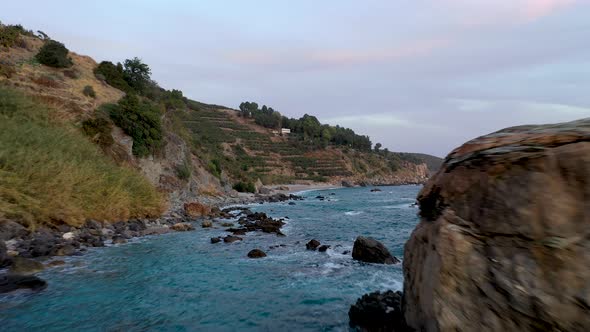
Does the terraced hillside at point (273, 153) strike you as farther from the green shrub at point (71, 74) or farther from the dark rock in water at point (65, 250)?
the dark rock in water at point (65, 250)

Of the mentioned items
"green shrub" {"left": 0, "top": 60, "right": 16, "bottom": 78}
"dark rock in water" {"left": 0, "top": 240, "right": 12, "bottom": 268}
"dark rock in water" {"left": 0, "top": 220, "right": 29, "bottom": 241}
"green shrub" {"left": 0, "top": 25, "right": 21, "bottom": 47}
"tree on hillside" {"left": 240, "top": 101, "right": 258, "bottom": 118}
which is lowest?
"dark rock in water" {"left": 0, "top": 240, "right": 12, "bottom": 268}

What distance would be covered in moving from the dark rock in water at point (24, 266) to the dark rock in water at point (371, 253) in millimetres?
10667

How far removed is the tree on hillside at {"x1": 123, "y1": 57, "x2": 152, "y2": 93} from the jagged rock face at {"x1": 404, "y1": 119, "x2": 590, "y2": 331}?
153 ft

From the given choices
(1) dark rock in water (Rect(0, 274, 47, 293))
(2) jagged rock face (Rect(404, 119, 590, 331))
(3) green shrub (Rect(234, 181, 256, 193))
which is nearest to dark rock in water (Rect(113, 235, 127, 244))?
(1) dark rock in water (Rect(0, 274, 47, 293))

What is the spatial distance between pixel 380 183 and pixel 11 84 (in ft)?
376

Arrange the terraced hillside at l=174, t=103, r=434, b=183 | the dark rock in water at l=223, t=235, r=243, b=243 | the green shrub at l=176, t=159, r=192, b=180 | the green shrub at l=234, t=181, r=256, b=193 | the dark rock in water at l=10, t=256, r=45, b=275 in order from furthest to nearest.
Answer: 1. the terraced hillside at l=174, t=103, r=434, b=183
2. the green shrub at l=234, t=181, r=256, b=193
3. the green shrub at l=176, t=159, r=192, b=180
4. the dark rock in water at l=223, t=235, r=243, b=243
5. the dark rock in water at l=10, t=256, r=45, b=275

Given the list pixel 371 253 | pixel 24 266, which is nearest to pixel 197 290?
pixel 24 266

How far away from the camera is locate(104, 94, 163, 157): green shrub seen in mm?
33031

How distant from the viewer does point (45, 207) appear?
15391mm

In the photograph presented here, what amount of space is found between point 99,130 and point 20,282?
2255cm

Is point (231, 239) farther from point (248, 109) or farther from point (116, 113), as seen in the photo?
point (248, 109)

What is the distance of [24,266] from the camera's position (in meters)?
10.7

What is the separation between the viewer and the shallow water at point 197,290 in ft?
24.7

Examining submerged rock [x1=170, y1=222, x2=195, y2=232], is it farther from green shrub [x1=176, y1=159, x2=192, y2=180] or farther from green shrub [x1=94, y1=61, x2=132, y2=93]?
green shrub [x1=94, y1=61, x2=132, y2=93]
